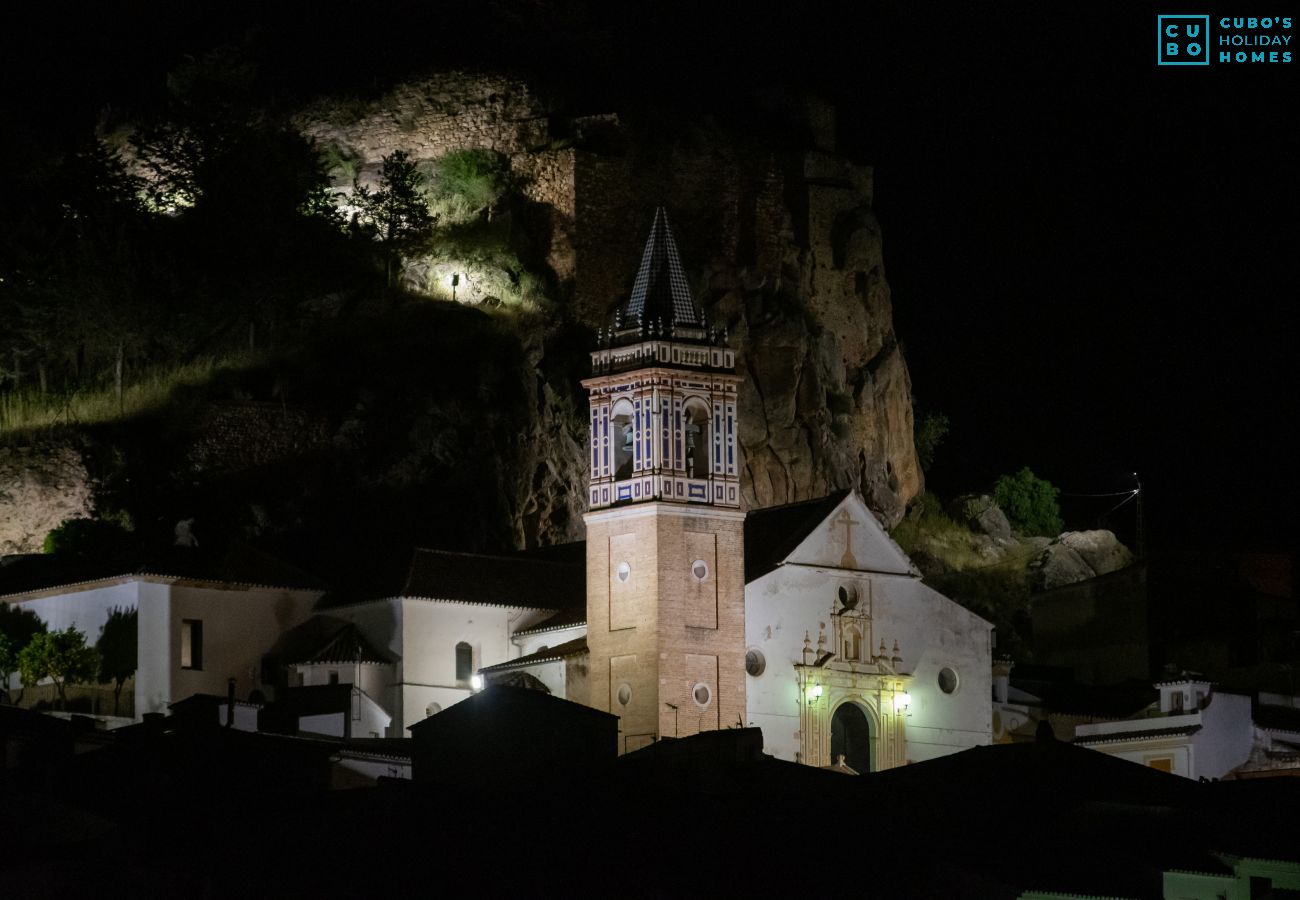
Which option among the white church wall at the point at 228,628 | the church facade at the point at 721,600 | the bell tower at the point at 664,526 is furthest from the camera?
the white church wall at the point at 228,628

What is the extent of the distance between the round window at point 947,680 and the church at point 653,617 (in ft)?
0.15

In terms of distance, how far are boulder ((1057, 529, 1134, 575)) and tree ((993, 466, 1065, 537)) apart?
1597 millimetres

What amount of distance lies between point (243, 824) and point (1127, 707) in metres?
27.6

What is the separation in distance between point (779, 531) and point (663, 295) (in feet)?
20.1

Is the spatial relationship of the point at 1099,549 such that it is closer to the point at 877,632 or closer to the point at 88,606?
the point at 877,632

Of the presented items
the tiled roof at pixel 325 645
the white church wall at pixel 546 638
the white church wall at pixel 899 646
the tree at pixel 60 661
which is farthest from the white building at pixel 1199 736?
the tree at pixel 60 661

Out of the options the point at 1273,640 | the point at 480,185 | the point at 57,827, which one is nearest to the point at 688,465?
the point at 1273,640

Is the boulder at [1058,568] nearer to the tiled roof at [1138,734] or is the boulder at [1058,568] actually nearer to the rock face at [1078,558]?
the rock face at [1078,558]

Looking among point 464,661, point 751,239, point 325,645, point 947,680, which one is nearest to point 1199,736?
point 947,680

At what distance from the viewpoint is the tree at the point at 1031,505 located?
97875 millimetres

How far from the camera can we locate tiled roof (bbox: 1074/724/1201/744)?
64438mm

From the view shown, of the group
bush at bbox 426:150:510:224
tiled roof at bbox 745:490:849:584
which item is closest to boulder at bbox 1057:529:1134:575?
bush at bbox 426:150:510:224

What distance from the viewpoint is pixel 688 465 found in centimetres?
6762

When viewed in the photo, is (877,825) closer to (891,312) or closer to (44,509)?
(44,509)
